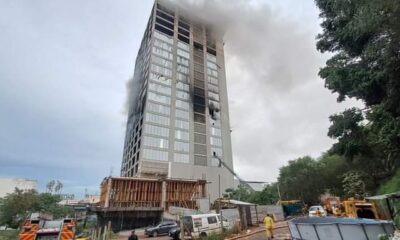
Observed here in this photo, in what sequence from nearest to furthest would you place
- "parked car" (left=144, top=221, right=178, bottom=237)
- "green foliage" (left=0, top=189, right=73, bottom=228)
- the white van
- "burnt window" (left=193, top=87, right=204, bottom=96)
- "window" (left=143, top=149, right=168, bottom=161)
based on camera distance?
1. the white van
2. "parked car" (left=144, top=221, right=178, bottom=237)
3. "green foliage" (left=0, top=189, right=73, bottom=228)
4. "window" (left=143, top=149, right=168, bottom=161)
5. "burnt window" (left=193, top=87, right=204, bottom=96)

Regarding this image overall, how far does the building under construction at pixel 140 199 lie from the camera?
2926cm

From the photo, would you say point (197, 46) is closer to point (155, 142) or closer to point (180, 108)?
point (180, 108)

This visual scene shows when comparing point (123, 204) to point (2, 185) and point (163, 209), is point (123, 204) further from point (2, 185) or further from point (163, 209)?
point (2, 185)

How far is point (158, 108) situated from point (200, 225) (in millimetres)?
45598

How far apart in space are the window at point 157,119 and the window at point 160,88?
7067 millimetres

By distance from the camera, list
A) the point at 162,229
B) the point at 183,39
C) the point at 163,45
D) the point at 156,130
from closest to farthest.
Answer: the point at 162,229, the point at 156,130, the point at 163,45, the point at 183,39

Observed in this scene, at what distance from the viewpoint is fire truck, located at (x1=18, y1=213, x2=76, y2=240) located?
1208 centimetres

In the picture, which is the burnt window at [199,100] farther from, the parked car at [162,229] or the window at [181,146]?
the parked car at [162,229]

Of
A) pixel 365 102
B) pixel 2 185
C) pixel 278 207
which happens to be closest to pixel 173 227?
pixel 278 207

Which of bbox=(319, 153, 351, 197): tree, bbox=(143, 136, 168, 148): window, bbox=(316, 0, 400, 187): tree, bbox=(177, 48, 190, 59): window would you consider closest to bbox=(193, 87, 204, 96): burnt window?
bbox=(177, 48, 190, 59): window

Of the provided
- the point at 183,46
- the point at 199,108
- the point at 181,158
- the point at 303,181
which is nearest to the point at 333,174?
the point at 303,181

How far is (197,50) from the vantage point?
7750 cm

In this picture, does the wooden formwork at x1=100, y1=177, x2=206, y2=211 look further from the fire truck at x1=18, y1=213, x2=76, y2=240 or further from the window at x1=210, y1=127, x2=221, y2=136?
the window at x1=210, y1=127, x2=221, y2=136

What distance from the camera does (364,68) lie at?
Answer: 42.3 ft
